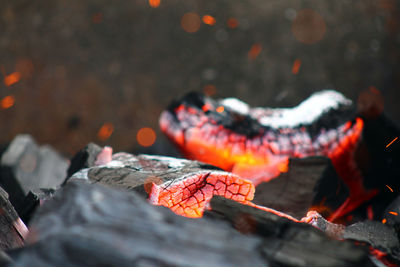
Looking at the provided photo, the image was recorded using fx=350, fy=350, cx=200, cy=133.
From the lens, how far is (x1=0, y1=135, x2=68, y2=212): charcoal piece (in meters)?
1.67

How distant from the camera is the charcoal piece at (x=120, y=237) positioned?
21.4 inches

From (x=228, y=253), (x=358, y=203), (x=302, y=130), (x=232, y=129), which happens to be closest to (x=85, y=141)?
(x=232, y=129)

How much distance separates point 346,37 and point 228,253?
2.38 meters

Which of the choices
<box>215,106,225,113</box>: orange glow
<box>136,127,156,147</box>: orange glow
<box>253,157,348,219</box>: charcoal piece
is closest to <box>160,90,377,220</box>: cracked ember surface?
<box>215,106,225,113</box>: orange glow

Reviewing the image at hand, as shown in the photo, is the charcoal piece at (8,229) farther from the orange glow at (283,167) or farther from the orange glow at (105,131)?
the orange glow at (105,131)

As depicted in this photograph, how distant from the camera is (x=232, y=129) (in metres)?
1.68

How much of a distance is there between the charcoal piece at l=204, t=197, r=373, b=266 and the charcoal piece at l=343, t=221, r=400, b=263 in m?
0.21

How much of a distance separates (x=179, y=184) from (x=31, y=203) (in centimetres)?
52

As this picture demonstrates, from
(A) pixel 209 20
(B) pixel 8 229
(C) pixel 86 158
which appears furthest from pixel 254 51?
(B) pixel 8 229

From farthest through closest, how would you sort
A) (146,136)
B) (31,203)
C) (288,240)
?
1. (146,136)
2. (31,203)
3. (288,240)

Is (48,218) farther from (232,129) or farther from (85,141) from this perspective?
(85,141)

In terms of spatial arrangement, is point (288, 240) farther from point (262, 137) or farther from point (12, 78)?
point (12, 78)

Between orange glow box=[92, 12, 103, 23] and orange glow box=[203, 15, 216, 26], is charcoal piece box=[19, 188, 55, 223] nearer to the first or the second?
orange glow box=[92, 12, 103, 23]

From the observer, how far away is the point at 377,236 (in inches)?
37.1
